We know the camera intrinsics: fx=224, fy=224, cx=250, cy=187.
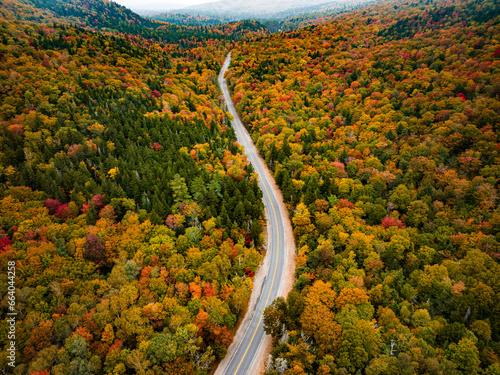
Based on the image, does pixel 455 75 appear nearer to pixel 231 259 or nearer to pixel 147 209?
pixel 231 259

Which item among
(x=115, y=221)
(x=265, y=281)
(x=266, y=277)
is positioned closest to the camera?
(x=265, y=281)

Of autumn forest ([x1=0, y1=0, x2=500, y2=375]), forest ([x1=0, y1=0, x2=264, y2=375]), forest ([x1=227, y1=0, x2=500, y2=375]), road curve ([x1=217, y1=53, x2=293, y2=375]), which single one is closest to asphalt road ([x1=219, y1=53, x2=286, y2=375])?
road curve ([x1=217, y1=53, x2=293, y2=375])

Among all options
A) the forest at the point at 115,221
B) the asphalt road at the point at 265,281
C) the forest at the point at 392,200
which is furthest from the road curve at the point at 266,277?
the forest at the point at 392,200

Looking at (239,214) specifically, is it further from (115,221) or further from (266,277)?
(115,221)

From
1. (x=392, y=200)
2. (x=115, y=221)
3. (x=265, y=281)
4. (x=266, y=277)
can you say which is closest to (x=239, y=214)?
(x=266, y=277)

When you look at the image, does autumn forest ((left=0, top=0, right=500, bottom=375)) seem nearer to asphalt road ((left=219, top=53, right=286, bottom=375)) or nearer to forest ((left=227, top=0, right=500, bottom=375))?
forest ((left=227, top=0, right=500, bottom=375))
